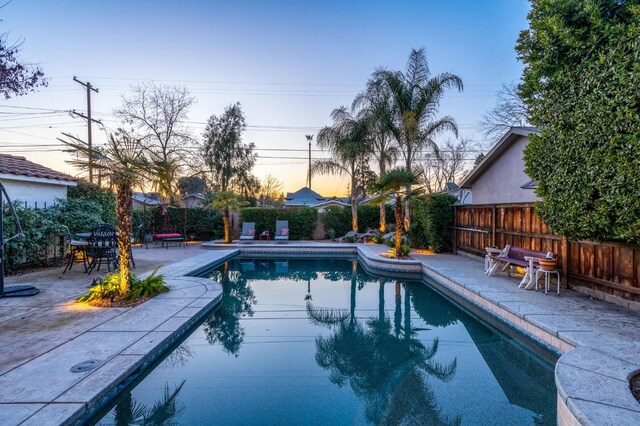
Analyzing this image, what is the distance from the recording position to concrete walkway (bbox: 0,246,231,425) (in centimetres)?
251

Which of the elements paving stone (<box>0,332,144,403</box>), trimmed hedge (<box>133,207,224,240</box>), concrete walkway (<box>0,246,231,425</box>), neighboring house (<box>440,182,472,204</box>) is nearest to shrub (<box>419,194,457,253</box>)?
concrete walkway (<box>0,246,231,425</box>)

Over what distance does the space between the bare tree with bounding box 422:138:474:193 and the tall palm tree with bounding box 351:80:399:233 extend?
572 inches

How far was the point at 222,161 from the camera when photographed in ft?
85.5

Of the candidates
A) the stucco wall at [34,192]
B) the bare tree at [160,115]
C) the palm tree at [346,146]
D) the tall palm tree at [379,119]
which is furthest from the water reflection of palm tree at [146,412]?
the bare tree at [160,115]

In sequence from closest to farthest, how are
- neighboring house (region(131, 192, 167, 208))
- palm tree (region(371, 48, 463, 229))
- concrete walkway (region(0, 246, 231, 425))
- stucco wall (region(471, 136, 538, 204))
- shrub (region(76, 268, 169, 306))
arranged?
concrete walkway (region(0, 246, 231, 425))
shrub (region(76, 268, 169, 306))
neighboring house (region(131, 192, 167, 208))
stucco wall (region(471, 136, 538, 204))
palm tree (region(371, 48, 463, 229))

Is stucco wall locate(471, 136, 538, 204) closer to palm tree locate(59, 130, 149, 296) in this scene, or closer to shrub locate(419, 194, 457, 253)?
shrub locate(419, 194, 457, 253)

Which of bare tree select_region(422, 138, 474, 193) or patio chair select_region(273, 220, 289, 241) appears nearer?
patio chair select_region(273, 220, 289, 241)

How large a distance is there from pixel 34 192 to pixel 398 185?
10.8 meters

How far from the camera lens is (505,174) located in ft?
35.7

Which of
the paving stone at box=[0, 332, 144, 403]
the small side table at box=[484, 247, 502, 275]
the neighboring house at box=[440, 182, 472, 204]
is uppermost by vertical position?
the neighboring house at box=[440, 182, 472, 204]

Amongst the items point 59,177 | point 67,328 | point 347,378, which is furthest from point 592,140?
point 59,177

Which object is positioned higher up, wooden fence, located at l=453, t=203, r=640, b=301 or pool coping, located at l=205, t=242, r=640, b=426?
wooden fence, located at l=453, t=203, r=640, b=301

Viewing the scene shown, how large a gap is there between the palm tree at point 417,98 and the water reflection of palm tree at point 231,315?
28.3ft

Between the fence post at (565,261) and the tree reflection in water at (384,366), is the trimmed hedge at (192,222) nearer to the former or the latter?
the tree reflection in water at (384,366)
